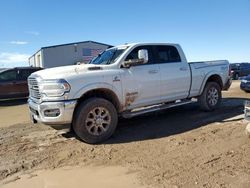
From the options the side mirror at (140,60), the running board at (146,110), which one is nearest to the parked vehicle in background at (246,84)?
the running board at (146,110)

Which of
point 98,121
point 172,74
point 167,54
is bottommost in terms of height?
point 98,121

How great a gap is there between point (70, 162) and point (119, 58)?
293 centimetres

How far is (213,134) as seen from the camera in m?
6.68

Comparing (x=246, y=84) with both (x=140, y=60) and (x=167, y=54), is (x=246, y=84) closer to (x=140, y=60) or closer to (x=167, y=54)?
(x=167, y=54)

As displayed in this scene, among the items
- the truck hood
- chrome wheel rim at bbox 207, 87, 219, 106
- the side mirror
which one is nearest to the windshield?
the side mirror

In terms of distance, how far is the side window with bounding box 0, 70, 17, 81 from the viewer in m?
16.6

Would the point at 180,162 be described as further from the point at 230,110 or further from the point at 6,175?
the point at 230,110

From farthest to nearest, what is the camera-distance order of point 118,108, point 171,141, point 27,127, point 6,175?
point 27,127, point 118,108, point 171,141, point 6,175

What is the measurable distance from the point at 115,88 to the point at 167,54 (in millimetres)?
2164

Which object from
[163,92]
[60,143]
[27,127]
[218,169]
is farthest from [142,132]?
[27,127]

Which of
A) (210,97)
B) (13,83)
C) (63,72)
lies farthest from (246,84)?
(13,83)

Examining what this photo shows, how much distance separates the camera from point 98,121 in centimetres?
676

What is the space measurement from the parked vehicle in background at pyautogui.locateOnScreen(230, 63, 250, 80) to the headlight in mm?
23885

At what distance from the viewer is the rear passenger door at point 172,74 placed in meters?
8.14
